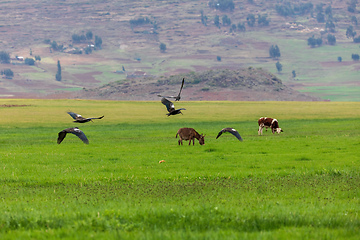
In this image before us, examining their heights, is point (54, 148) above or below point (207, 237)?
below

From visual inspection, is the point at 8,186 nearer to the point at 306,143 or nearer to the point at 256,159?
the point at 256,159

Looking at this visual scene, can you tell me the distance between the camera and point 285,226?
489 inches

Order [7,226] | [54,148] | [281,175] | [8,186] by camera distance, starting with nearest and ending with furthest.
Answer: [7,226] < [8,186] < [281,175] < [54,148]

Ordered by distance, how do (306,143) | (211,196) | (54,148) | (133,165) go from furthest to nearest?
(306,143), (54,148), (133,165), (211,196)

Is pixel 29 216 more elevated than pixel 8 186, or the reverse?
pixel 29 216

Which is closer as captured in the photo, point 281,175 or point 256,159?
point 281,175

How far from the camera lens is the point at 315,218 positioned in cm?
1290

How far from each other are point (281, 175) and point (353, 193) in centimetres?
Result: 498

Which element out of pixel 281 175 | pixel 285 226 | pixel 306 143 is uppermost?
pixel 285 226

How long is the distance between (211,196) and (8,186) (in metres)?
8.60

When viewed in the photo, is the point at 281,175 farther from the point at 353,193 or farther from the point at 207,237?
the point at 207,237

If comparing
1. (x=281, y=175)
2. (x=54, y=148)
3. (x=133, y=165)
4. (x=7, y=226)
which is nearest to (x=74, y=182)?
(x=133, y=165)

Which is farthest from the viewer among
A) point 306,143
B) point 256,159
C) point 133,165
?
point 306,143

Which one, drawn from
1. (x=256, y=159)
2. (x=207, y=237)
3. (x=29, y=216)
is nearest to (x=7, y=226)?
(x=29, y=216)
